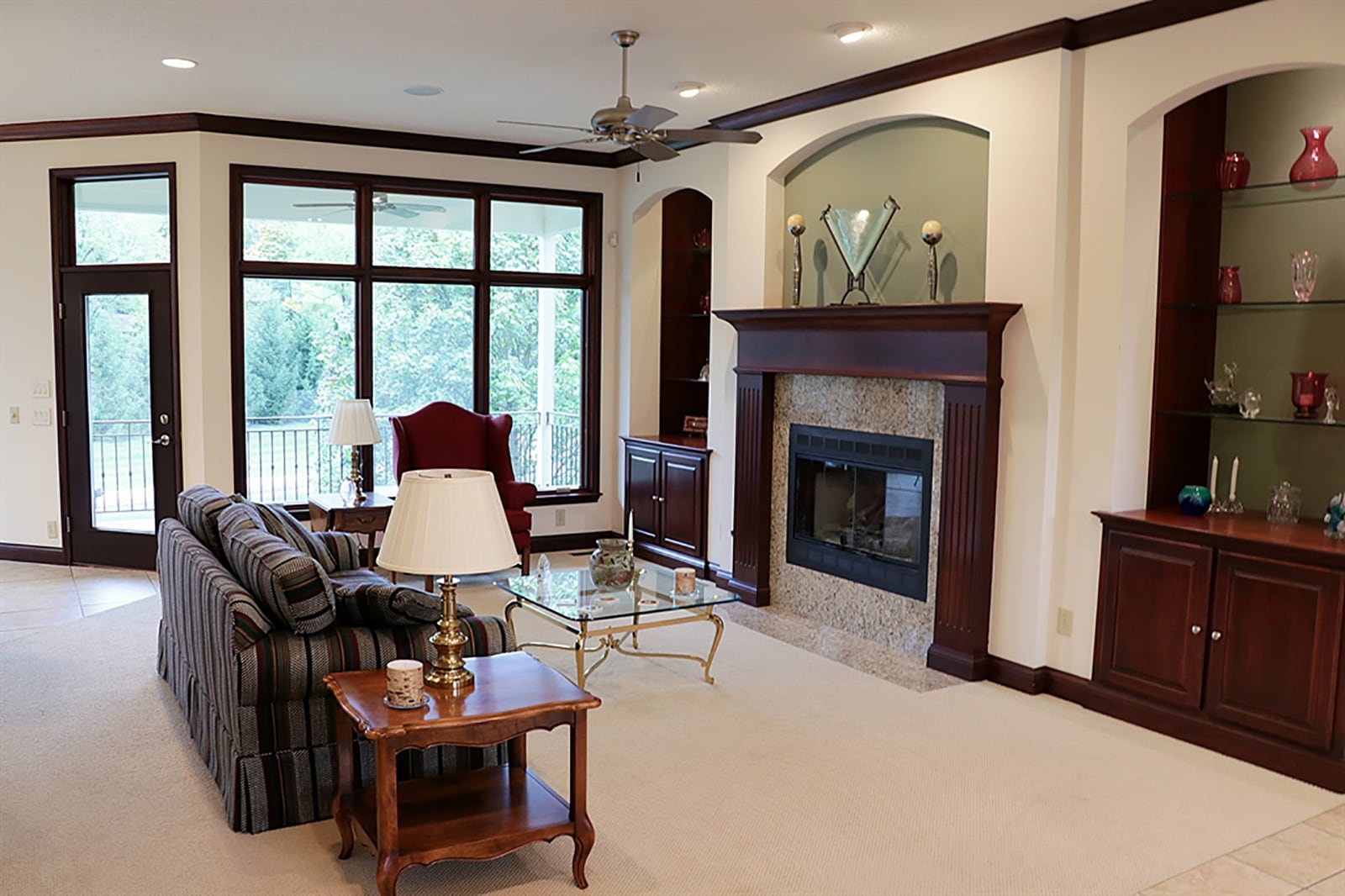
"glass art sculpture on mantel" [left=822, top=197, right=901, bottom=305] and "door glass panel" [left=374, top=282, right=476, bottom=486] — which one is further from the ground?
"glass art sculpture on mantel" [left=822, top=197, right=901, bottom=305]

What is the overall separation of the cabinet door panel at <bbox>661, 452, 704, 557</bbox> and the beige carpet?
215cm

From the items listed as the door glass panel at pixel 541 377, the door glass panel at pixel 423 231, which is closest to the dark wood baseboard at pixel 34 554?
the door glass panel at pixel 423 231

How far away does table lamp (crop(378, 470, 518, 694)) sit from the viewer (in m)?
2.98

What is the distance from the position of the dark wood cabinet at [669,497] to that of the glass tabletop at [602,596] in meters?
1.94

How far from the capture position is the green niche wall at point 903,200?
5.52m

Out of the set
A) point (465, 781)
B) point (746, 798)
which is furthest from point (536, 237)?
point (465, 781)

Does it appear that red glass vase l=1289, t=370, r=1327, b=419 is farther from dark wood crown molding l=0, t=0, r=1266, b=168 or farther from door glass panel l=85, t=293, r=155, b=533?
door glass panel l=85, t=293, r=155, b=533

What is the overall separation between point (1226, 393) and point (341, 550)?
4.19 m

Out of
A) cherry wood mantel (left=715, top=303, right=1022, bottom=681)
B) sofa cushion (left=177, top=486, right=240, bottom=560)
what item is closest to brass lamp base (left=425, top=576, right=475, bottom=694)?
sofa cushion (left=177, top=486, right=240, bottom=560)

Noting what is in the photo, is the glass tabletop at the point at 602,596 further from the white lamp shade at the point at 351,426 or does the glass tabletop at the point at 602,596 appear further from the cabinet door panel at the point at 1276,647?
the cabinet door panel at the point at 1276,647

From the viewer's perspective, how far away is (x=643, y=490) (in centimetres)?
791

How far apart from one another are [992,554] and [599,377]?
154 inches

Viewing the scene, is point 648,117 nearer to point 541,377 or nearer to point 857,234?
point 857,234

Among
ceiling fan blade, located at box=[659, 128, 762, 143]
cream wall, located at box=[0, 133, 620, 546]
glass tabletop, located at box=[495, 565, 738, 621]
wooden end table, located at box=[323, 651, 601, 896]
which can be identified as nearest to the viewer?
wooden end table, located at box=[323, 651, 601, 896]
